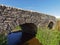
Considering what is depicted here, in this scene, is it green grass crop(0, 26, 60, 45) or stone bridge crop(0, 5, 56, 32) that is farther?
green grass crop(0, 26, 60, 45)

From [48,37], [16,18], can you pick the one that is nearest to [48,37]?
[48,37]

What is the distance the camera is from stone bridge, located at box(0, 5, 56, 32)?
15520mm

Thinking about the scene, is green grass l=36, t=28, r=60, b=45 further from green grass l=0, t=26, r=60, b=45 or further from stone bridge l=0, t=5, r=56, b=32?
stone bridge l=0, t=5, r=56, b=32

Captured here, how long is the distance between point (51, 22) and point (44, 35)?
3.86 metres

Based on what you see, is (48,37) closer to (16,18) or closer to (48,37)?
(48,37)

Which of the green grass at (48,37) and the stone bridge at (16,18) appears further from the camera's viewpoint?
the green grass at (48,37)

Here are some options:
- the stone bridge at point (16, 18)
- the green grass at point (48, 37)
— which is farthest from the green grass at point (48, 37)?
the stone bridge at point (16, 18)

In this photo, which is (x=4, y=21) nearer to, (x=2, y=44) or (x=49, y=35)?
(x=2, y=44)

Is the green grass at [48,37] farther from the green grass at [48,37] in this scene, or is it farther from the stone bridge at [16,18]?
the stone bridge at [16,18]

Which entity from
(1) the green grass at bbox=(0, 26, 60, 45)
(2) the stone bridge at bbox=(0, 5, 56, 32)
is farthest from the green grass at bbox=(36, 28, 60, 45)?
(2) the stone bridge at bbox=(0, 5, 56, 32)

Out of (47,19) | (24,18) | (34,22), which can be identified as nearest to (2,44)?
(24,18)

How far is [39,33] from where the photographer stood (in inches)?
808

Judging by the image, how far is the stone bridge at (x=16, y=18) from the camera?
15.5 metres

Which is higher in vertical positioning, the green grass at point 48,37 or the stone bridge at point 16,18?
the stone bridge at point 16,18
